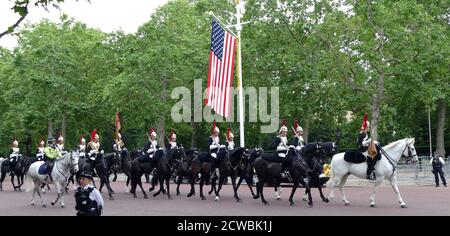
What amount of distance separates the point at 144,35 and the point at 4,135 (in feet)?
64.3

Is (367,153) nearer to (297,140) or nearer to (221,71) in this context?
(297,140)

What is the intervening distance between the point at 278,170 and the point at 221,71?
26.0 ft

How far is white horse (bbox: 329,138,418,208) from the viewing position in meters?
19.2

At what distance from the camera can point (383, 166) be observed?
19250 mm

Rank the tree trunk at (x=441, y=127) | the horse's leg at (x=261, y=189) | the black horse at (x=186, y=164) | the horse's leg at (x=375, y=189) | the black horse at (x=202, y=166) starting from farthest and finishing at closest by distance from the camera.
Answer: the tree trunk at (x=441, y=127) < the black horse at (x=186, y=164) < the black horse at (x=202, y=166) < the horse's leg at (x=261, y=189) < the horse's leg at (x=375, y=189)

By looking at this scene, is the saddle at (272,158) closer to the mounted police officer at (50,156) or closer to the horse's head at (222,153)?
the horse's head at (222,153)

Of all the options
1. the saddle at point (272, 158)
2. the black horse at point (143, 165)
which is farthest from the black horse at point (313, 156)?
the black horse at point (143, 165)

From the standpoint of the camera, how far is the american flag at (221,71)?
26828 millimetres

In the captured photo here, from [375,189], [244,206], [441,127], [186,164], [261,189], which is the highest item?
[441,127]

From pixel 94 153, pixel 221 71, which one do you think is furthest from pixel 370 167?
pixel 94 153

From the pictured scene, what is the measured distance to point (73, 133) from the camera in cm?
5784

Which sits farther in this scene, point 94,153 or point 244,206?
point 94,153

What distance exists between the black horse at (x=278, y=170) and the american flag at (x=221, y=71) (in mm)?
5889

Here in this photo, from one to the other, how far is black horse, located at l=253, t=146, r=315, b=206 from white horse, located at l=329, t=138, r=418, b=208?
1570 millimetres
